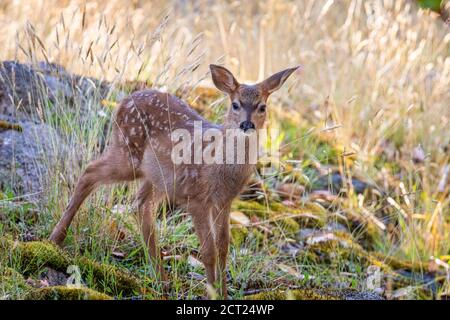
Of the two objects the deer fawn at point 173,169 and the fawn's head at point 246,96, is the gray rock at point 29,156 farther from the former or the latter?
the fawn's head at point 246,96

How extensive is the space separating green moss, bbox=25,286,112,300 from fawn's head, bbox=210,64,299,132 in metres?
1.19

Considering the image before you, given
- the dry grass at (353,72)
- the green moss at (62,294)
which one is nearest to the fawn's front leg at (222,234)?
the green moss at (62,294)

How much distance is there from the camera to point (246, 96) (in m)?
4.41

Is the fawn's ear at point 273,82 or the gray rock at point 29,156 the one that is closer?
the fawn's ear at point 273,82

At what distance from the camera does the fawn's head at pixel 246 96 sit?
14.3ft

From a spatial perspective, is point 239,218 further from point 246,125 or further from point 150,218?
point 246,125

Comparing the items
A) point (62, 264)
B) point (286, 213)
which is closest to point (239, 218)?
point (286, 213)

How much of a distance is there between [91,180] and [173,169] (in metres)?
0.48

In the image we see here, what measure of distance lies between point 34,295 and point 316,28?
5950 mm

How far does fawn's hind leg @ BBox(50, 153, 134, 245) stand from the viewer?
4.47 meters

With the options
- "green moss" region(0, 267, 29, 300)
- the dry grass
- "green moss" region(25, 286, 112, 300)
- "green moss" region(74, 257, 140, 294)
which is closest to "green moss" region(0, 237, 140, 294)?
"green moss" region(74, 257, 140, 294)

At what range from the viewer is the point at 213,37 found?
8.64 meters

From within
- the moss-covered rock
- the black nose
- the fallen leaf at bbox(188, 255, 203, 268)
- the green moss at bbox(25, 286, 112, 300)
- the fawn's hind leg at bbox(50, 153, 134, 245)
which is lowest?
the moss-covered rock

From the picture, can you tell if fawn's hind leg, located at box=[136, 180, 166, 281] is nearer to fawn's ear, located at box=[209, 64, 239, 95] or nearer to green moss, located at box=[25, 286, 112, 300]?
green moss, located at box=[25, 286, 112, 300]
